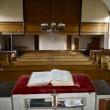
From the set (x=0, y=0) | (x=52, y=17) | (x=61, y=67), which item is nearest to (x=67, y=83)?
(x=61, y=67)

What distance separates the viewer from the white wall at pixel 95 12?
850 centimetres

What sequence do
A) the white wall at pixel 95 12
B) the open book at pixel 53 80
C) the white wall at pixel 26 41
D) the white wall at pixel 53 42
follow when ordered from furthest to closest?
1. the white wall at pixel 26 41
2. the white wall at pixel 53 42
3. the white wall at pixel 95 12
4. the open book at pixel 53 80

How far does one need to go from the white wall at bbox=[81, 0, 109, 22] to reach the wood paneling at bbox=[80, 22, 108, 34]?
171 millimetres

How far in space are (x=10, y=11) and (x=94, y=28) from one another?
3.52 m

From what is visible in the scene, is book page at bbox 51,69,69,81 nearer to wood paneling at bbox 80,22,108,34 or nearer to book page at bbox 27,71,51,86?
book page at bbox 27,71,51,86

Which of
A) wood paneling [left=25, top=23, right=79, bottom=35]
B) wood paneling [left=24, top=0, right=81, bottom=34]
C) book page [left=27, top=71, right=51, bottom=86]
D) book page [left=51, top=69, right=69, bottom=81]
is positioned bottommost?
book page [left=27, top=71, right=51, bottom=86]

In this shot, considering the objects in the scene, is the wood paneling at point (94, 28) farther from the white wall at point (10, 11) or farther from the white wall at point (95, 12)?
the white wall at point (10, 11)

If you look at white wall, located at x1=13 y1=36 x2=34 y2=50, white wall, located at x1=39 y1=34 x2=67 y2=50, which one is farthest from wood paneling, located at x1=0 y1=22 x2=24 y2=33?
white wall, located at x1=39 y1=34 x2=67 y2=50

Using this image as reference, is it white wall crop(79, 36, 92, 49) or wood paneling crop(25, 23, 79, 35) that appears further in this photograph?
white wall crop(79, 36, 92, 49)

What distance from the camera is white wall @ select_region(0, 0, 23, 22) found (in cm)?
845

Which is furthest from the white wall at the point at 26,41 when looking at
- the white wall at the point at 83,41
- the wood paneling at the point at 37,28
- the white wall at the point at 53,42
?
the white wall at the point at 83,41

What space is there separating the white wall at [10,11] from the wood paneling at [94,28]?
2.60 metres

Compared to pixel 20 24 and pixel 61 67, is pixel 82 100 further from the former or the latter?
pixel 20 24

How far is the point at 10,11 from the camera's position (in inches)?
335
